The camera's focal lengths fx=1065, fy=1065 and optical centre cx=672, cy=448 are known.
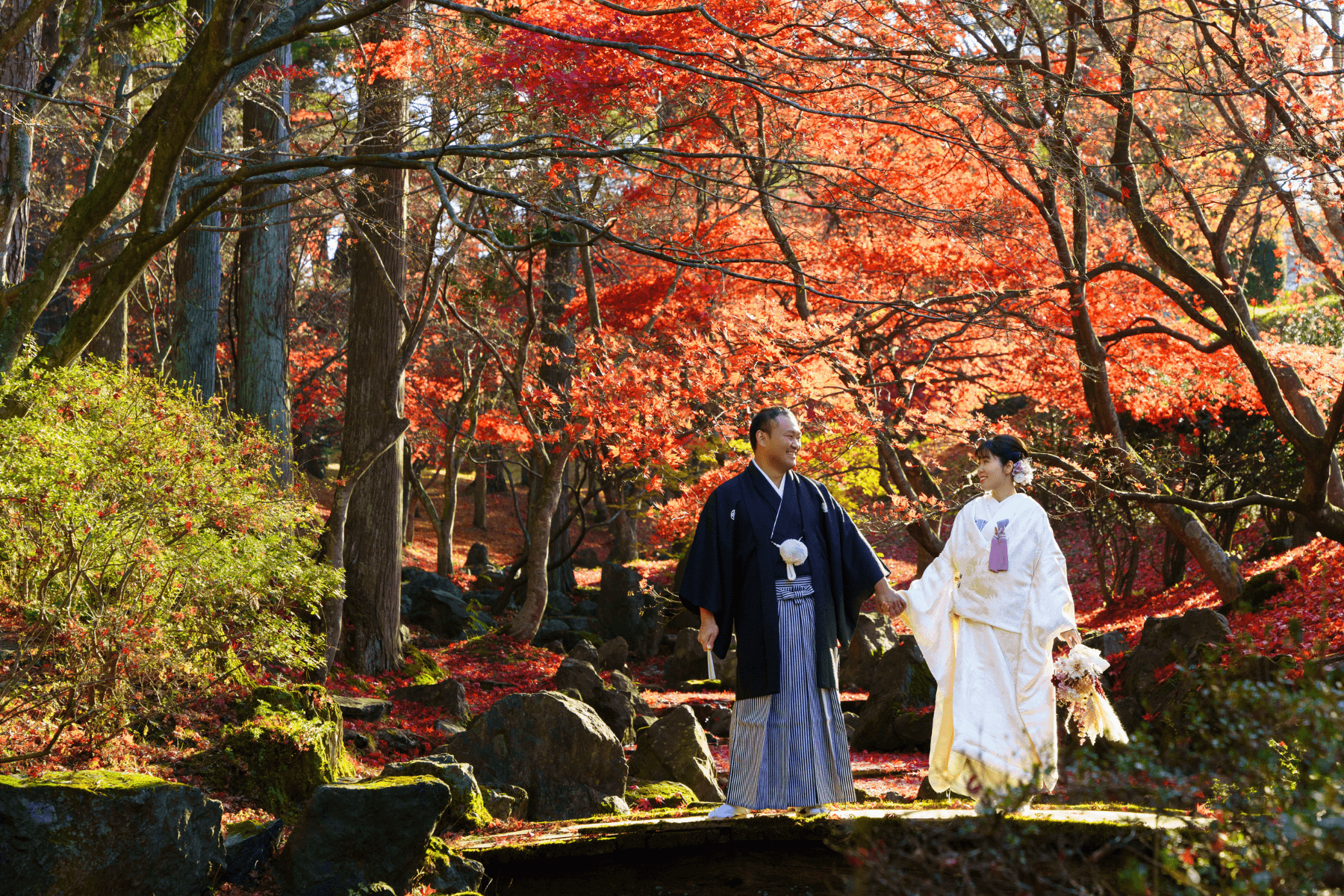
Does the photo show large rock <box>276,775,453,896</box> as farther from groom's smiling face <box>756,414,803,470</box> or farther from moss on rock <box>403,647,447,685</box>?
moss on rock <box>403,647,447,685</box>

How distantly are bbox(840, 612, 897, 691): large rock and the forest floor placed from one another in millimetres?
760

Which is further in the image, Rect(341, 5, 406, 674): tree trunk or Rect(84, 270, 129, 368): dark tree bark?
Rect(84, 270, 129, 368): dark tree bark

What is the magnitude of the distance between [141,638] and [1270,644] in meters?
6.75

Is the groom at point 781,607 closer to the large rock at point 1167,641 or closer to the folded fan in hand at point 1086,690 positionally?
the folded fan in hand at point 1086,690

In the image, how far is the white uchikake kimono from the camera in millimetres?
4887

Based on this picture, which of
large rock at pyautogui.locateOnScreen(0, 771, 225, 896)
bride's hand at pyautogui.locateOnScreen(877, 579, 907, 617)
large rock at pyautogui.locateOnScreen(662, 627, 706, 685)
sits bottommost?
large rock at pyautogui.locateOnScreen(662, 627, 706, 685)

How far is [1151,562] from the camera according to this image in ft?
52.0

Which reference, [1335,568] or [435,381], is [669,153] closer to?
[1335,568]

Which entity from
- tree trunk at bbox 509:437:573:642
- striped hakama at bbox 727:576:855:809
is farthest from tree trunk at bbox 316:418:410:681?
striped hakama at bbox 727:576:855:809

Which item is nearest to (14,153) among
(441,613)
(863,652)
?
(441,613)

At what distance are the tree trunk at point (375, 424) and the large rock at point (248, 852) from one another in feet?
17.9

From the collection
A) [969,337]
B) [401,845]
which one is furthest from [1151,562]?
[401,845]

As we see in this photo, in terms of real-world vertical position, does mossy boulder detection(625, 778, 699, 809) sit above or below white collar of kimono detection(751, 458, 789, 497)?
below

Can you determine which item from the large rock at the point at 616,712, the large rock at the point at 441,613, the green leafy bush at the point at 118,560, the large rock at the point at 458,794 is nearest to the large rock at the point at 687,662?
the large rock at the point at 441,613
